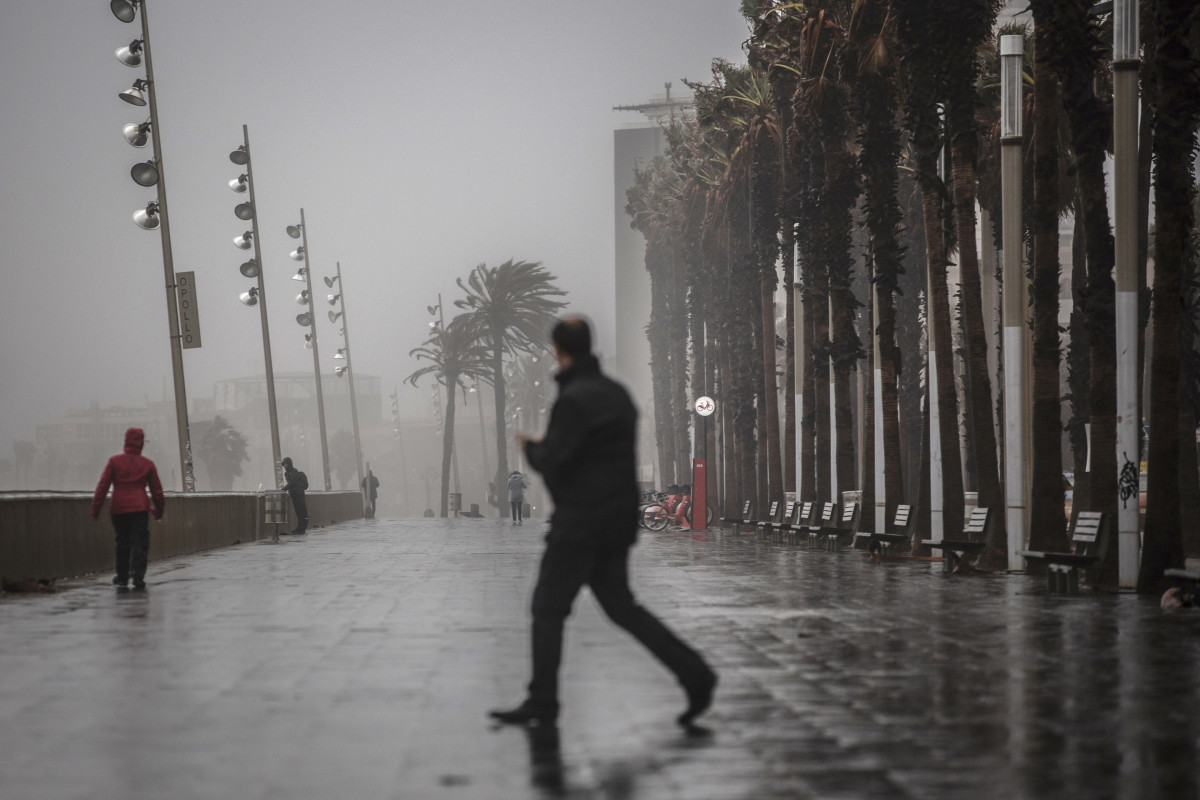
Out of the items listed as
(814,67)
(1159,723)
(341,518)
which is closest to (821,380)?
(814,67)

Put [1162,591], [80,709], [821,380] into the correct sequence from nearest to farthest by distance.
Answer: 1. [80,709]
2. [1162,591]
3. [821,380]

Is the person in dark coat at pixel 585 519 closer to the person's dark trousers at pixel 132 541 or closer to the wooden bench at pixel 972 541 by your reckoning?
the person's dark trousers at pixel 132 541

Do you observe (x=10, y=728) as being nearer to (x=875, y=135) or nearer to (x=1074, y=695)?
(x=1074, y=695)

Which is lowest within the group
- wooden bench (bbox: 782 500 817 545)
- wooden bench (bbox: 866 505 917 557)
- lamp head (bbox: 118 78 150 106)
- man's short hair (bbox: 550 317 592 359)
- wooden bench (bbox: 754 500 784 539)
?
wooden bench (bbox: 754 500 784 539)

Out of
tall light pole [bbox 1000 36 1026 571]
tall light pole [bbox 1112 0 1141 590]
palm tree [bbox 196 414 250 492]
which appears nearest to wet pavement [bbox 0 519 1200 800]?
tall light pole [bbox 1112 0 1141 590]

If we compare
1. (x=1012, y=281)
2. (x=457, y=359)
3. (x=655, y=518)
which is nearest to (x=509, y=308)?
(x=457, y=359)

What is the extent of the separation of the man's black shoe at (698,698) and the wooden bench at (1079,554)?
33.3ft

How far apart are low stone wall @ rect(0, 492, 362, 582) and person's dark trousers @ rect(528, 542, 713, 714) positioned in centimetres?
1086

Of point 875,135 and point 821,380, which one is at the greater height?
point 875,135

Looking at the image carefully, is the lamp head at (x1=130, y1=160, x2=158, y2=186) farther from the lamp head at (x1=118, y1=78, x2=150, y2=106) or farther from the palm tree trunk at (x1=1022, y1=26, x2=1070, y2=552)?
the palm tree trunk at (x1=1022, y1=26, x2=1070, y2=552)

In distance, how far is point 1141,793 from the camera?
590 centimetres

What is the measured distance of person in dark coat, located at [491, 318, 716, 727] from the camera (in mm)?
7387

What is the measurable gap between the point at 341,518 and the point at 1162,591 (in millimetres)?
43638

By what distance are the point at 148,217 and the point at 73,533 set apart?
1169 cm
